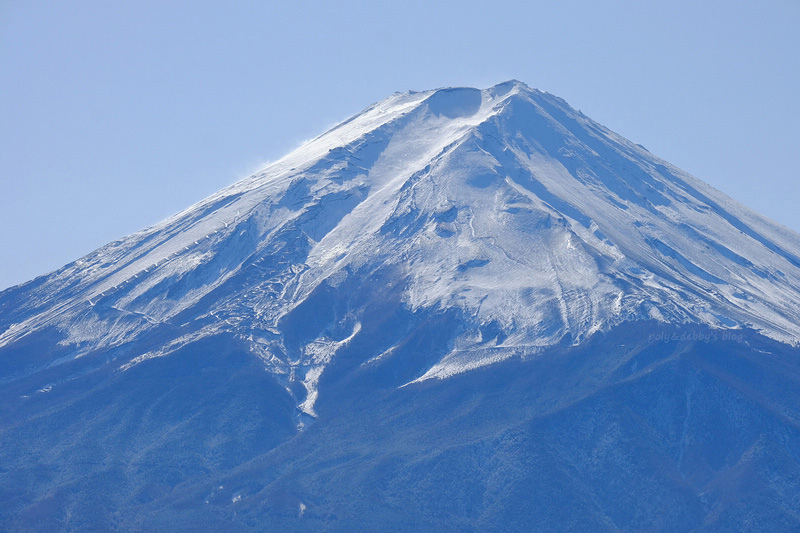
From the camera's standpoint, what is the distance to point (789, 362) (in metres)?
135

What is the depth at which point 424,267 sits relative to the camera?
15875 cm

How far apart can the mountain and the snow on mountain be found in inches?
19.3

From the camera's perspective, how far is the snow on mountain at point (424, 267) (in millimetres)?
144500

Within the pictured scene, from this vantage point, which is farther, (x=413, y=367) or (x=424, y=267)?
(x=424, y=267)

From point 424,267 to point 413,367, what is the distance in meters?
21.9

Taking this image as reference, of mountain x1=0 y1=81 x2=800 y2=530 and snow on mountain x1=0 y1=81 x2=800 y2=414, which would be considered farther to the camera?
snow on mountain x1=0 y1=81 x2=800 y2=414

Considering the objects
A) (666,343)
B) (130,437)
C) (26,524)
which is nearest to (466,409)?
(666,343)

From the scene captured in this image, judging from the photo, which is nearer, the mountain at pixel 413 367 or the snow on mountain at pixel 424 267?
the mountain at pixel 413 367

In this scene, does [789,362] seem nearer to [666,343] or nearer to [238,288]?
[666,343]

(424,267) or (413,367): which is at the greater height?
(424,267)

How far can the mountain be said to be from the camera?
116375 millimetres

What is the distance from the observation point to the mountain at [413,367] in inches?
4582

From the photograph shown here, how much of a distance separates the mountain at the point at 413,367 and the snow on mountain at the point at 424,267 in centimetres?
49

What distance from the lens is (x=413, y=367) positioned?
141m
